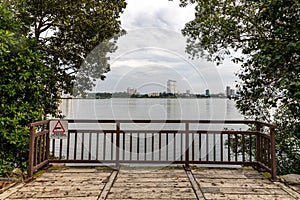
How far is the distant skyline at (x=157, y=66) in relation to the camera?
17.4 ft

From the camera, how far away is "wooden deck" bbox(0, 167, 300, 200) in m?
3.16

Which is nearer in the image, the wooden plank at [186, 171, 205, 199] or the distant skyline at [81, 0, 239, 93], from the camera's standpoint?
the wooden plank at [186, 171, 205, 199]

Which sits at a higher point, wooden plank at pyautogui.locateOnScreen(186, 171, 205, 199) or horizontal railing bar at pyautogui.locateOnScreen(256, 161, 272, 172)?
horizontal railing bar at pyautogui.locateOnScreen(256, 161, 272, 172)

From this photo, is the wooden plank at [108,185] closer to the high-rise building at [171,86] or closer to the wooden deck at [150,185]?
the wooden deck at [150,185]

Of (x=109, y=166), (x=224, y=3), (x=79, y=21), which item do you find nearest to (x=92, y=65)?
(x=79, y=21)

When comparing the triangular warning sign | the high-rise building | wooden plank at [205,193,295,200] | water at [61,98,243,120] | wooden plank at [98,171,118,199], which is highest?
the high-rise building

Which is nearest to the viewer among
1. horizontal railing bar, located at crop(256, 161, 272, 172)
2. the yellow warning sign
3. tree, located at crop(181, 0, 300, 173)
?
tree, located at crop(181, 0, 300, 173)

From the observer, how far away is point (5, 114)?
14.3 ft

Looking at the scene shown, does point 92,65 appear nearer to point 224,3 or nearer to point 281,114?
point 224,3

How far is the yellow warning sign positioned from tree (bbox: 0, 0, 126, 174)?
16.8 inches

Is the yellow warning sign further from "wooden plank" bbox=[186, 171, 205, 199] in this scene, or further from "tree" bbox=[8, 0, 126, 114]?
"wooden plank" bbox=[186, 171, 205, 199]

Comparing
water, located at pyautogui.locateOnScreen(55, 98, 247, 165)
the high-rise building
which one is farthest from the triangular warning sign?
the high-rise building

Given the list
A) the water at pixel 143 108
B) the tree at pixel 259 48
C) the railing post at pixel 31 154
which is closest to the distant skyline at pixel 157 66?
the tree at pixel 259 48

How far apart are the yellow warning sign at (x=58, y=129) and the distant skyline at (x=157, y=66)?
1.37 meters
